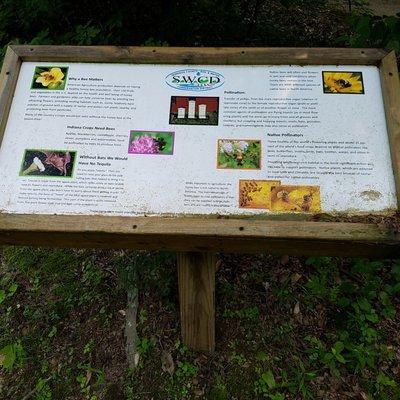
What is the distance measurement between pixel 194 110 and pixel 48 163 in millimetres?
657

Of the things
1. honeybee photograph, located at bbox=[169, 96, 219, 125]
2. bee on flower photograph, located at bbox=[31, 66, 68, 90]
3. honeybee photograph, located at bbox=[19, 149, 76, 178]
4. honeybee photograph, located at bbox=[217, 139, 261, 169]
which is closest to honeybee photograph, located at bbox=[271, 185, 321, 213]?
honeybee photograph, located at bbox=[217, 139, 261, 169]

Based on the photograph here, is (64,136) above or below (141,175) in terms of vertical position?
above

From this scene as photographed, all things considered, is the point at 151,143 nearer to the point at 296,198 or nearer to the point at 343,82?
the point at 296,198

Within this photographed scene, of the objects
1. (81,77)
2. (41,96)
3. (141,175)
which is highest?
(81,77)

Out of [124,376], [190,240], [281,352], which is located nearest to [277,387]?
[281,352]

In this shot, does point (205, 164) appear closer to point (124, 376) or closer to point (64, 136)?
point (64, 136)

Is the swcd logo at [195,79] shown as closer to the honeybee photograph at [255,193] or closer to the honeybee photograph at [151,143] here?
the honeybee photograph at [151,143]

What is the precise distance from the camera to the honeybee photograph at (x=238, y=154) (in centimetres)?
162

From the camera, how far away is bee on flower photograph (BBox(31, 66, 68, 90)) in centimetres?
182

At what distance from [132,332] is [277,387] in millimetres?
1049

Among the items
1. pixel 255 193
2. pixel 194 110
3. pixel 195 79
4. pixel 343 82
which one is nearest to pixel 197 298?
pixel 255 193

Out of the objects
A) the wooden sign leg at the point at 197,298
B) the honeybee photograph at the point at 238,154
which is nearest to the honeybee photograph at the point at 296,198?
the honeybee photograph at the point at 238,154

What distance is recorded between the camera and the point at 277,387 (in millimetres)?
2551

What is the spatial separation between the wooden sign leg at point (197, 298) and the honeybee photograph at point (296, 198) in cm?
55
